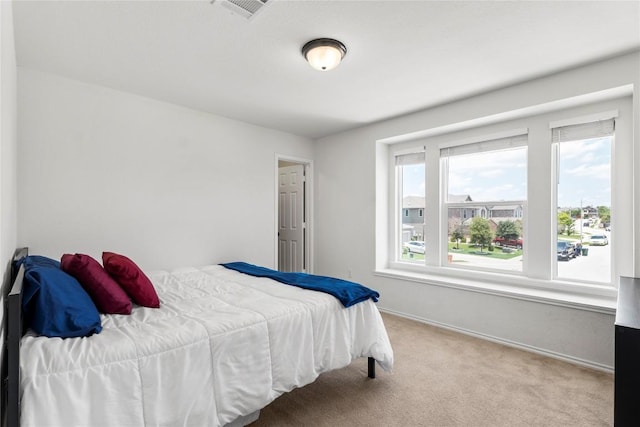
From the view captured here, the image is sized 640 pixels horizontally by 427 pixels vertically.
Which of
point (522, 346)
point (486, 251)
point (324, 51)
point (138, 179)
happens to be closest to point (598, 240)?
point (486, 251)

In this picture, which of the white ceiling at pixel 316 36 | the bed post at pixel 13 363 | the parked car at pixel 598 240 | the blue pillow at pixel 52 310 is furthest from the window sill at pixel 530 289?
the bed post at pixel 13 363

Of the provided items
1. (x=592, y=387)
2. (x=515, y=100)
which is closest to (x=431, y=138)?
(x=515, y=100)

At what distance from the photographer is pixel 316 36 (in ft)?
7.30

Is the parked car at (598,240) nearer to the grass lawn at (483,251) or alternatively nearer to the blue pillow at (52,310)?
the grass lawn at (483,251)

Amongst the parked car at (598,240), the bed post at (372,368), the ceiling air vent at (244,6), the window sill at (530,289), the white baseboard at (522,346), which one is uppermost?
the ceiling air vent at (244,6)

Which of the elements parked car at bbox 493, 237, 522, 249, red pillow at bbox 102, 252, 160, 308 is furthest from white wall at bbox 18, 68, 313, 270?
parked car at bbox 493, 237, 522, 249

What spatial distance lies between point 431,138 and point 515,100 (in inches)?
44.9

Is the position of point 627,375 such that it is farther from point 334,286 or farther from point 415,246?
point 415,246

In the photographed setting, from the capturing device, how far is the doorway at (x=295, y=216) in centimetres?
511

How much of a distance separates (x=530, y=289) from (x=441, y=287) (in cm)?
86

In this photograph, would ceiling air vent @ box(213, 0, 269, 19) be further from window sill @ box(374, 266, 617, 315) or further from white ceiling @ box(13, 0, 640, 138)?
window sill @ box(374, 266, 617, 315)

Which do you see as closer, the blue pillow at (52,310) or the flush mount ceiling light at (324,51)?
the blue pillow at (52,310)

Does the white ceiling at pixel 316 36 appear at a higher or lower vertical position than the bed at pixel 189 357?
higher

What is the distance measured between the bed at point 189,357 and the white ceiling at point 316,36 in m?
1.62
